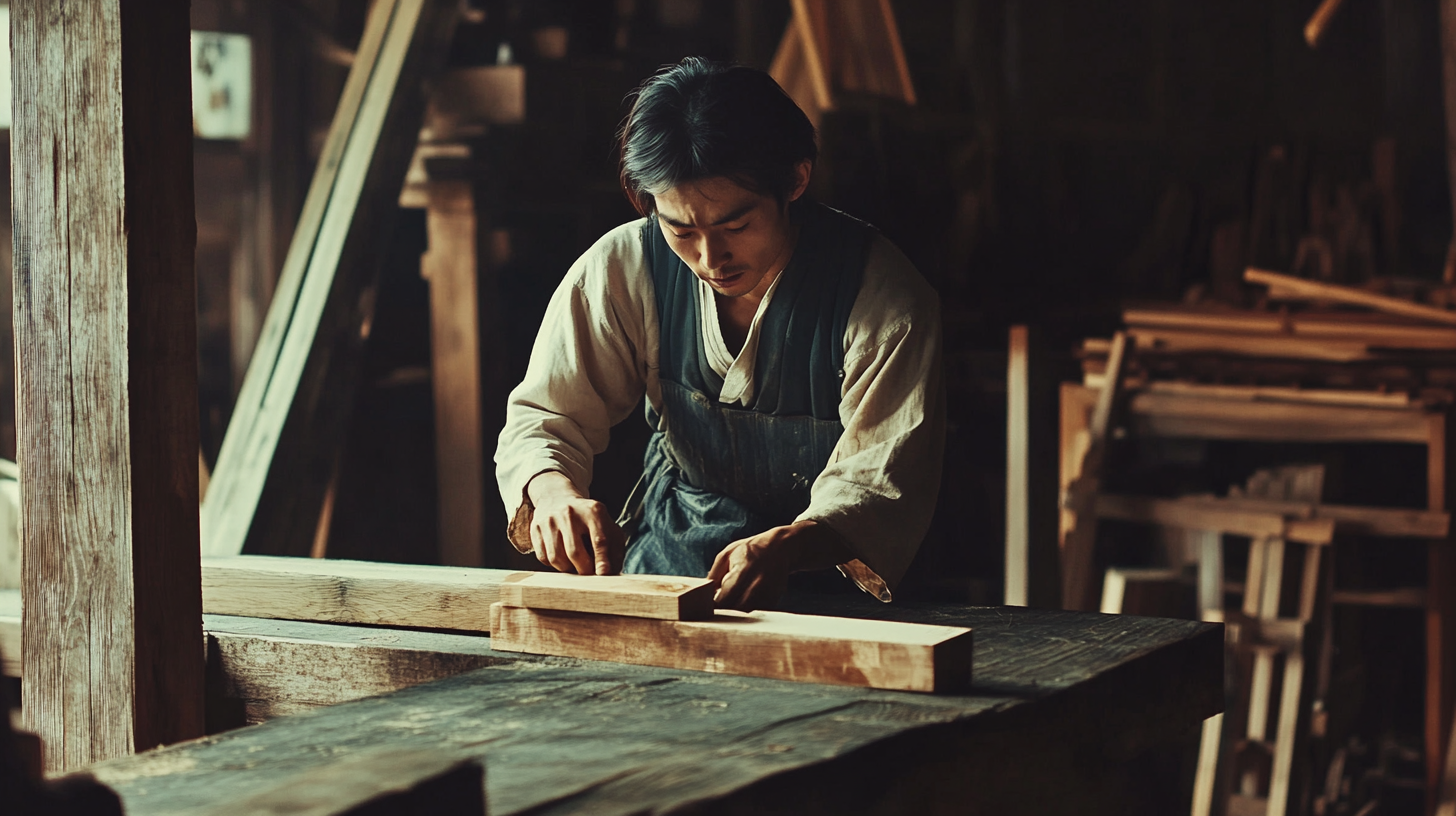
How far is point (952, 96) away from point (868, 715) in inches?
225

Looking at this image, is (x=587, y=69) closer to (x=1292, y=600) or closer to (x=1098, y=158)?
(x=1292, y=600)

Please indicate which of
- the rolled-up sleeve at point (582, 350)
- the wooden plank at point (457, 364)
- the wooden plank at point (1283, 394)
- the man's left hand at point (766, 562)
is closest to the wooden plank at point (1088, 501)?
the wooden plank at point (1283, 394)

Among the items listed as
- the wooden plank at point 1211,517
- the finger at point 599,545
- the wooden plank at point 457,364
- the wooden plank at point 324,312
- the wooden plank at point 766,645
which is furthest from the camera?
the wooden plank at point 457,364

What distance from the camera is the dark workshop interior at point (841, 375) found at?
96.0 inches

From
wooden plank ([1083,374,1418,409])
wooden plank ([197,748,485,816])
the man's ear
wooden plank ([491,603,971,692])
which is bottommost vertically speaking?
Answer: wooden plank ([491,603,971,692])

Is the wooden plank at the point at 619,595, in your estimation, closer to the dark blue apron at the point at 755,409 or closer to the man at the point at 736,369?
the man at the point at 736,369

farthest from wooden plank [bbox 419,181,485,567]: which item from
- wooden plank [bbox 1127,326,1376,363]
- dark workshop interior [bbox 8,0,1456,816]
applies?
wooden plank [bbox 1127,326,1376,363]

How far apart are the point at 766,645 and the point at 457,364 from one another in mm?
3377

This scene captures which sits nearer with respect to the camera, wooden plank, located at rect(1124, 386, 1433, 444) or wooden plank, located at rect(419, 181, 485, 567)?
wooden plank, located at rect(1124, 386, 1433, 444)

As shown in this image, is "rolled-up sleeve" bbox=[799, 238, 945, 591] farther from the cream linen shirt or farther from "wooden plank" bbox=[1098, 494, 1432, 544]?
"wooden plank" bbox=[1098, 494, 1432, 544]

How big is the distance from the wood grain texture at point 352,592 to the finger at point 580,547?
117 mm

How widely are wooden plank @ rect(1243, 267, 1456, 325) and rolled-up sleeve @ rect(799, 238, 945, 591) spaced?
3.37 m

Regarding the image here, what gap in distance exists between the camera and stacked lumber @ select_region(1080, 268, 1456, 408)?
5027 millimetres

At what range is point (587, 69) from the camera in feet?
17.8
